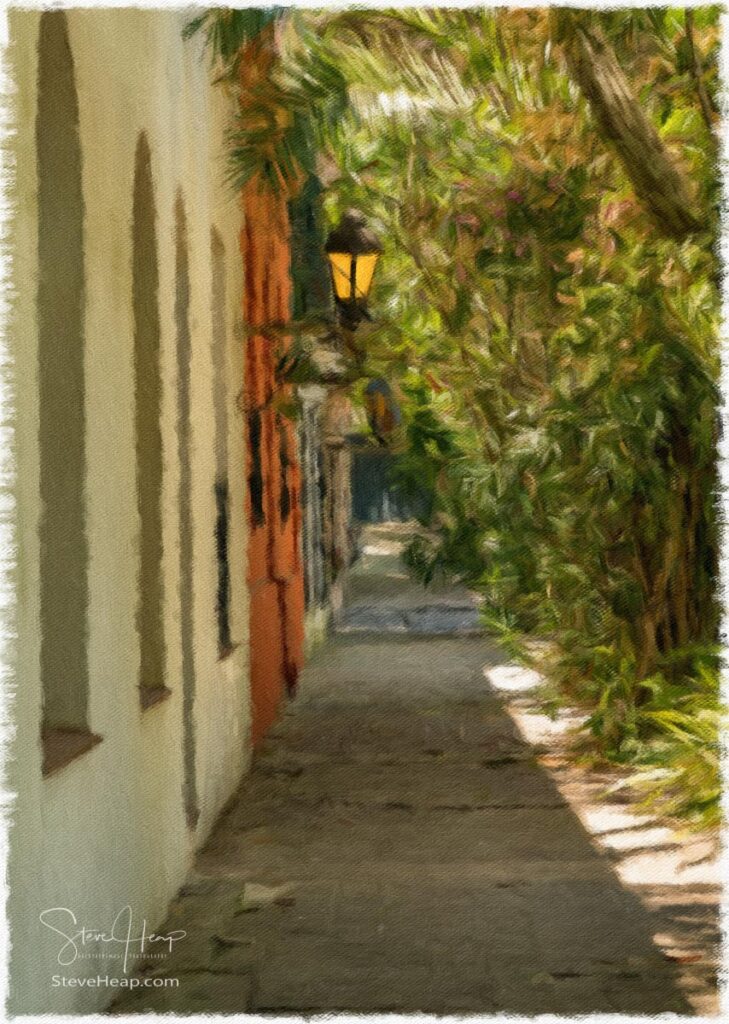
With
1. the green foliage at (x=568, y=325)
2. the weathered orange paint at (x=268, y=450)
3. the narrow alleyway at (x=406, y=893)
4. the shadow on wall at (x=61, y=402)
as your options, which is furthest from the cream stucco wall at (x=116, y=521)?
the weathered orange paint at (x=268, y=450)

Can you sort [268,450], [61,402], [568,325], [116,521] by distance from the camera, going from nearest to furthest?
[61,402], [116,521], [568,325], [268,450]

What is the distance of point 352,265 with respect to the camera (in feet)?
38.7

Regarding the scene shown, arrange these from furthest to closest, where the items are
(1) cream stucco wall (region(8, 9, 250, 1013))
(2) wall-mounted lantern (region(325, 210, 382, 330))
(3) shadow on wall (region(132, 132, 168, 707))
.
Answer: (2) wall-mounted lantern (region(325, 210, 382, 330)), (3) shadow on wall (region(132, 132, 168, 707)), (1) cream stucco wall (region(8, 9, 250, 1013))

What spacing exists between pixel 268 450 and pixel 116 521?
778cm

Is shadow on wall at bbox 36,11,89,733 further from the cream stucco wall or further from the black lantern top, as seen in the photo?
the black lantern top

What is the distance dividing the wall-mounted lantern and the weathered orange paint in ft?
1.56

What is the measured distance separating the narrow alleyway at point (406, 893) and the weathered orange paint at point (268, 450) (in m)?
0.70

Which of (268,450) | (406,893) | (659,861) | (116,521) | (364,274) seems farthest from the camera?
(268,450)

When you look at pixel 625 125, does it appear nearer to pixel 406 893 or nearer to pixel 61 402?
pixel 61 402

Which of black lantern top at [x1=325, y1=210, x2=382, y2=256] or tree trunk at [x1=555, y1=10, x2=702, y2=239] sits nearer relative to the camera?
tree trunk at [x1=555, y1=10, x2=702, y2=239]

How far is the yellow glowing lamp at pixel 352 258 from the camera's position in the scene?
11.8 meters

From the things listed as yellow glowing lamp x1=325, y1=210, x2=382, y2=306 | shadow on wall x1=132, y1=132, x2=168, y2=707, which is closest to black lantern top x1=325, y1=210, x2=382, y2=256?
yellow glowing lamp x1=325, y1=210, x2=382, y2=306

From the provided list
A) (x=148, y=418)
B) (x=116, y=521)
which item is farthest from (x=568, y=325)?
(x=116, y=521)

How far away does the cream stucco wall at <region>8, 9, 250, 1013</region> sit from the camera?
177 inches
